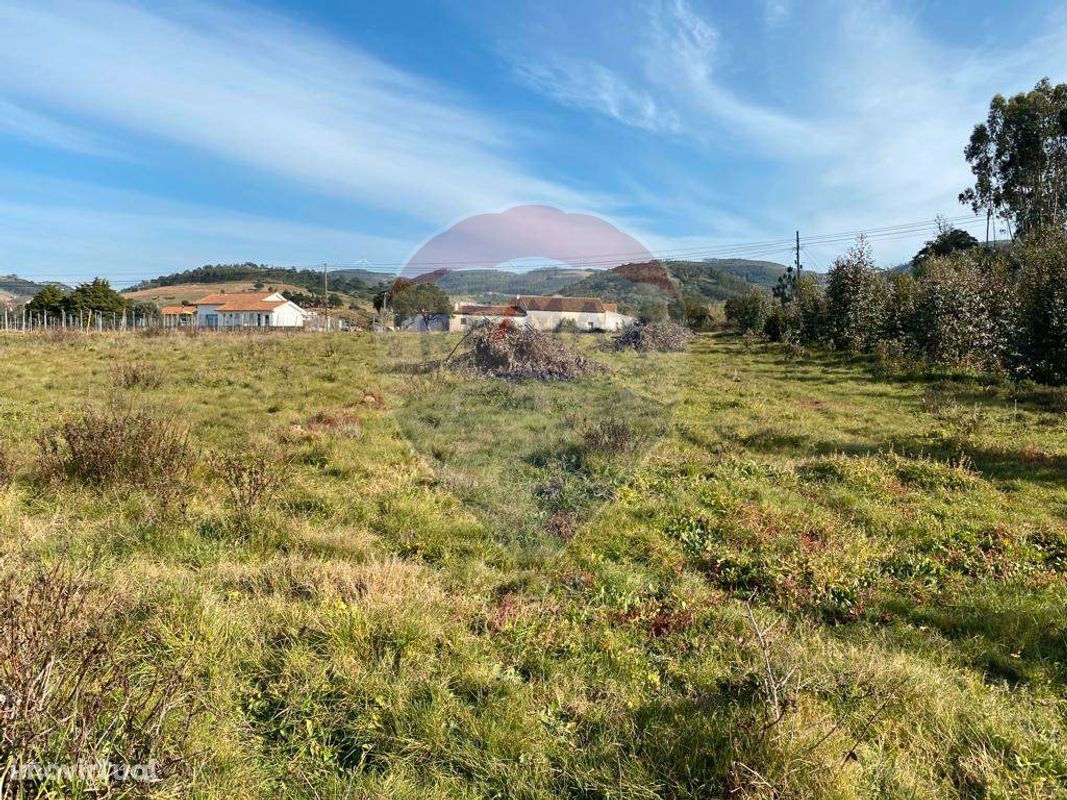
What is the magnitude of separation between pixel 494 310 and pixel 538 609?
36.3 feet

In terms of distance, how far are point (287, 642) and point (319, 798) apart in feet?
4.38

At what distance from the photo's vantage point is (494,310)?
14906mm

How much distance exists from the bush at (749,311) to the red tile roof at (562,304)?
32631 mm

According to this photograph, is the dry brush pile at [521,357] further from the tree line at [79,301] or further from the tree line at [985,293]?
the tree line at [79,301]

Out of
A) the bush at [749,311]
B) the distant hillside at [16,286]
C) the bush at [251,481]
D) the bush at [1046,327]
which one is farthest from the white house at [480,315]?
the distant hillside at [16,286]

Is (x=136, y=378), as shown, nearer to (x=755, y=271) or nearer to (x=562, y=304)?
(x=562, y=304)

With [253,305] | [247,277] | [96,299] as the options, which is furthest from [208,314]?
[247,277]

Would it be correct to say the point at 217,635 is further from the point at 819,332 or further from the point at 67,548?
the point at 819,332

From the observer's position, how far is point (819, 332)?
34188 mm

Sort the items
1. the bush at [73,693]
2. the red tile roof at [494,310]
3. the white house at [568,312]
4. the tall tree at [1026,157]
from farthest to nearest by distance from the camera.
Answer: the tall tree at [1026,157] → the white house at [568,312] → the red tile roof at [494,310] → the bush at [73,693]

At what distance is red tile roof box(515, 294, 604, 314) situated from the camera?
14234 mm

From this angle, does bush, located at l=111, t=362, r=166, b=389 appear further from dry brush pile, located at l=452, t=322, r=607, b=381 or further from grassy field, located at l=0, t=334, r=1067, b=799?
dry brush pile, located at l=452, t=322, r=607, b=381

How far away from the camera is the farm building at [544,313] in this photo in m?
14.2

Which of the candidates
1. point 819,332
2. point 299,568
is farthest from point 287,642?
point 819,332
